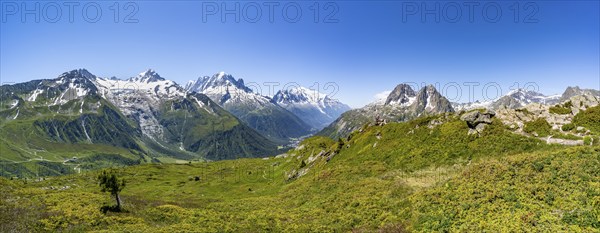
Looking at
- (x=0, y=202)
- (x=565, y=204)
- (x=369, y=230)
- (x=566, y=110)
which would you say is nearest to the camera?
(x=565, y=204)

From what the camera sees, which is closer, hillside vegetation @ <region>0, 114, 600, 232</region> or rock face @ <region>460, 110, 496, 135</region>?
hillside vegetation @ <region>0, 114, 600, 232</region>

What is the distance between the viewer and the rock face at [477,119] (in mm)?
58219

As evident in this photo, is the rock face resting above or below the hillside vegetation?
above

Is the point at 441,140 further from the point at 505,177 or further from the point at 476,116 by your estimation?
the point at 505,177

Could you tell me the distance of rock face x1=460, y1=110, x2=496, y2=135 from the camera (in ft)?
191

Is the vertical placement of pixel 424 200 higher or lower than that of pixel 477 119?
lower

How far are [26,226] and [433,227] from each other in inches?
1635

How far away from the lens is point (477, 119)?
2379 inches

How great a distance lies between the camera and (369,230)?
31.4m

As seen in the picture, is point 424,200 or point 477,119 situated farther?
point 477,119

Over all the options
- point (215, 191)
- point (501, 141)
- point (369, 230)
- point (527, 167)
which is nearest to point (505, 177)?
point (527, 167)

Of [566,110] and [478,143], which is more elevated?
[566,110]

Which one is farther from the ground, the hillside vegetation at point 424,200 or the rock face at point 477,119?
the rock face at point 477,119

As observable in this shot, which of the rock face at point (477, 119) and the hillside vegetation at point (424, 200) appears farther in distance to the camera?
the rock face at point (477, 119)
